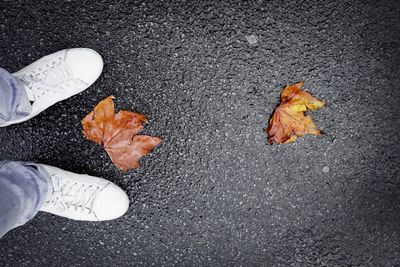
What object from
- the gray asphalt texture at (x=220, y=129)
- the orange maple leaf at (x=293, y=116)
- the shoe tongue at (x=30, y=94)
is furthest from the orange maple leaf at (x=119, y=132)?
the orange maple leaf at (x=293, y=116)

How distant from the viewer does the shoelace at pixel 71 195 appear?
196cm

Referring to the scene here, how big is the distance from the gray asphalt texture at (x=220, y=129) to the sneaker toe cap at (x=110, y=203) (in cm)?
11

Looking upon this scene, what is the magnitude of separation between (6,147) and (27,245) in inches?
21.3

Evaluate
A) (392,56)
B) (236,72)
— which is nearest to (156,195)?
(236,72)

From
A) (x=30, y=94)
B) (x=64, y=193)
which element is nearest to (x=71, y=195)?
(x=64, y=193)

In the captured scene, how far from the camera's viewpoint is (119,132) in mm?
2049

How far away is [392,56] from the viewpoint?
212cm

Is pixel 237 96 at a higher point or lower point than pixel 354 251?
higher

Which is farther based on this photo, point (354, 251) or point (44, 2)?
point (354, 251)

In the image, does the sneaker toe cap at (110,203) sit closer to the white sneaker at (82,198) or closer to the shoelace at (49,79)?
the white sneaker at (82,198)

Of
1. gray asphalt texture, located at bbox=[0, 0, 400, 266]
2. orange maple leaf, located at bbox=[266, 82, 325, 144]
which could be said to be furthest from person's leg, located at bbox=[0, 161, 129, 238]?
orange maple leaf, located at bbox=[266, 82, 325, 144]

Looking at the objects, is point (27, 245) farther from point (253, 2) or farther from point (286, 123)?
point (253, 2)

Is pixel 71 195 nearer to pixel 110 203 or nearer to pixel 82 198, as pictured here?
pixel 82 198

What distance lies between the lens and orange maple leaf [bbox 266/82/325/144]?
2090mm
